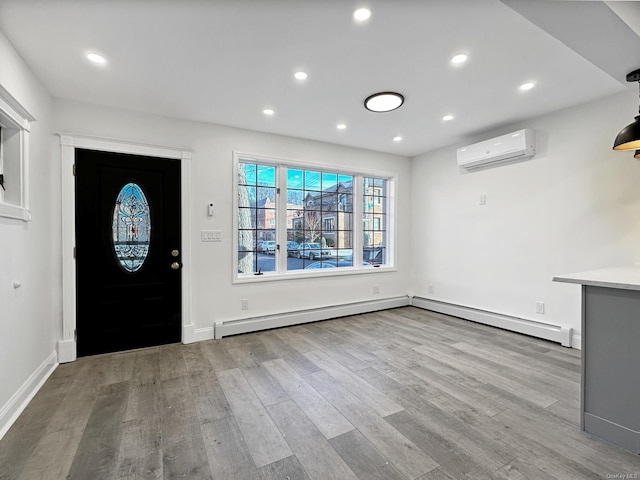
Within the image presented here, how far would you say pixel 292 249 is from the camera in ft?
14.4

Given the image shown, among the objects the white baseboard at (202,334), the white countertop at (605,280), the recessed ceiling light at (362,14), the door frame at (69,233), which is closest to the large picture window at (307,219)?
the white baseboard at (202,334)

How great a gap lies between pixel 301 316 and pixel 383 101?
9.44 feet

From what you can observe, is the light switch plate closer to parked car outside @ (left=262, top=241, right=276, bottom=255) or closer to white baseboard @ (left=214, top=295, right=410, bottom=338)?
parked car outside @ (left=262, top=241, right=276, bottom=255)

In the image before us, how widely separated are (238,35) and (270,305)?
10.0 ft

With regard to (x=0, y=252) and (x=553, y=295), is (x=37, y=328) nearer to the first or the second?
(x=0, y=252)

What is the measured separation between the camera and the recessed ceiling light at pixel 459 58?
2.26 metres

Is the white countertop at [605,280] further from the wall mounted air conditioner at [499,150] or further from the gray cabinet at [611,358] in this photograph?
the wall mounted air conditioner at [499,150]

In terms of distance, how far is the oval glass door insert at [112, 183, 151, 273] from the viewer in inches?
125

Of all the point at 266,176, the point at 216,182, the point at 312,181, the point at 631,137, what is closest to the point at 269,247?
the point at 266,176

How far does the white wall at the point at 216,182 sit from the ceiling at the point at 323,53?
197 mm

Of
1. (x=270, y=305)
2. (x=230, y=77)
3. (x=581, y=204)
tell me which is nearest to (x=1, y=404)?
(x=270, y=305)

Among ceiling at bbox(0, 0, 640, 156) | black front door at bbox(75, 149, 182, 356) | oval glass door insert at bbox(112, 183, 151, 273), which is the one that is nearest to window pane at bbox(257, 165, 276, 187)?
ceiling at bbox(0, 0, 640, 156)

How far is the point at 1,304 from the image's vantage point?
1.97 meters

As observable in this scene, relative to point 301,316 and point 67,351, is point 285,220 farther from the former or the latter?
point 67,351
